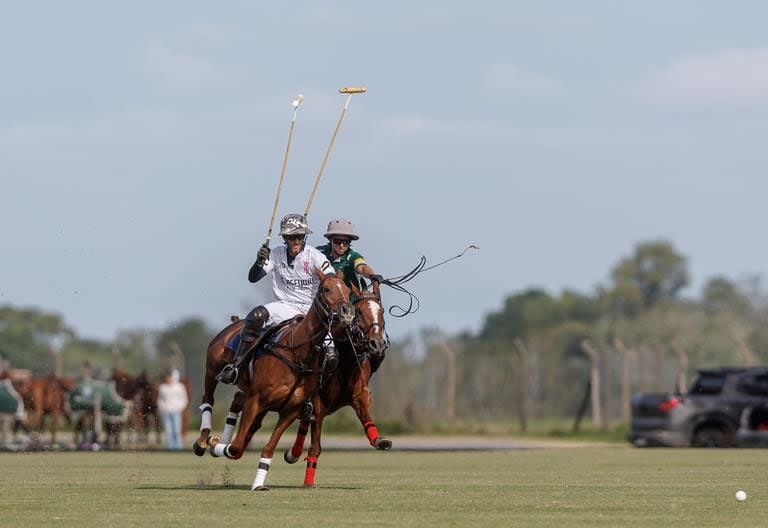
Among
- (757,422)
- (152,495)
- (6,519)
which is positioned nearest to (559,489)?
(152,495)

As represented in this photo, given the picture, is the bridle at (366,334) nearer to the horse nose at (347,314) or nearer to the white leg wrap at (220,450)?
the horse nose at (347,314)

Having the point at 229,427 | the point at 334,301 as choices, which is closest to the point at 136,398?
the point at 229,427

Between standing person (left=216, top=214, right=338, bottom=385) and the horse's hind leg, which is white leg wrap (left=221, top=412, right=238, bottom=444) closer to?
the horse's hind leg

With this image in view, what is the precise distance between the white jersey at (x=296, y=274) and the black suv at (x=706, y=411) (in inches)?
686

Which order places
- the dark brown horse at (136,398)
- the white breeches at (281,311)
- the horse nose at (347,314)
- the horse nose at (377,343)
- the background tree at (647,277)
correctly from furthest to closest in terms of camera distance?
the background tree at (647,277), the dark brown horse at (136,398), the white breeches at (281,311), the horse nose at (377,343), the horse nose at (347,314)

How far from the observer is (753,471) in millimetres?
23953

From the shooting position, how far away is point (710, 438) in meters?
36.1

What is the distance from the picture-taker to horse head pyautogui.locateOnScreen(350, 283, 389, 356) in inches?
723

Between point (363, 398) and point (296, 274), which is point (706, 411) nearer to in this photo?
point (363, 398)

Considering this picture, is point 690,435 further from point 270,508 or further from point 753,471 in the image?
point 270,508

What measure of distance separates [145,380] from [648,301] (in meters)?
107

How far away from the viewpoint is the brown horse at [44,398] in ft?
144

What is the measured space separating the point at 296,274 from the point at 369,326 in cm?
188

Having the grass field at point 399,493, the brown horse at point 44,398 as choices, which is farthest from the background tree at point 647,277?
the grass field at point 399,493
